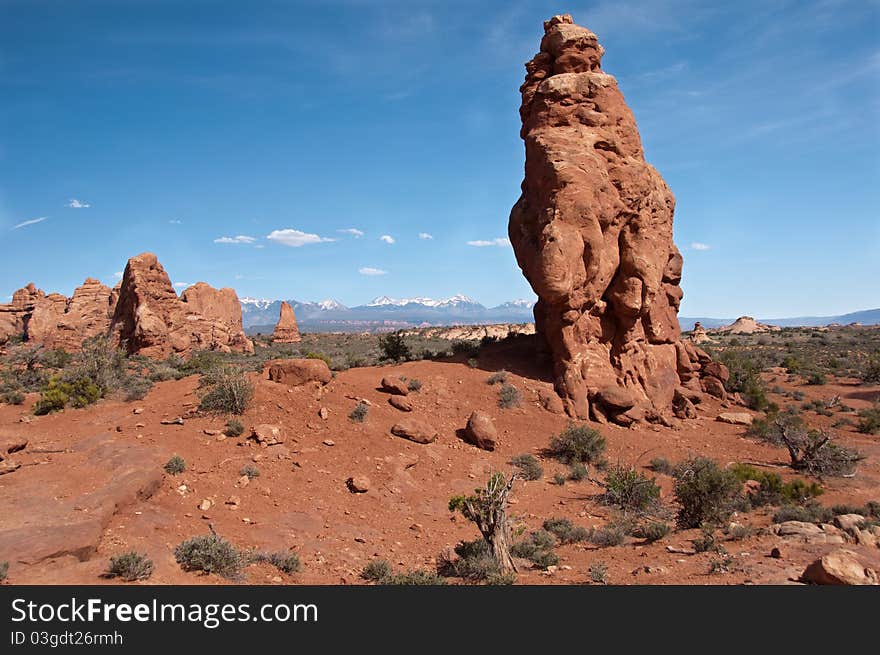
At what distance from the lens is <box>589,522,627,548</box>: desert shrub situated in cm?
880

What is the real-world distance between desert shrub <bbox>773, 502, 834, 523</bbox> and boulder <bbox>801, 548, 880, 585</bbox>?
3.25m

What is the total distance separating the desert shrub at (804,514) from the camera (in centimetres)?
934

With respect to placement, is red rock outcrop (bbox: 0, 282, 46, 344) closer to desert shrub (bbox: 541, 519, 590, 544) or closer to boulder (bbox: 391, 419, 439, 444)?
boulder (bbox: 391, 419, 439, 444)

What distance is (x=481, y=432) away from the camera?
1377 centimetres

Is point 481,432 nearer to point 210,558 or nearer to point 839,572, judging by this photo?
point 210,558

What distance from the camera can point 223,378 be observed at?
515 inches

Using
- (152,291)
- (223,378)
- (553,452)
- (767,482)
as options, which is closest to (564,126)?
(553,452)

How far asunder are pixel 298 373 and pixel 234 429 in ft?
Result: 9.29

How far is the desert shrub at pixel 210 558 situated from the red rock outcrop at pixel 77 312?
33.4 meters

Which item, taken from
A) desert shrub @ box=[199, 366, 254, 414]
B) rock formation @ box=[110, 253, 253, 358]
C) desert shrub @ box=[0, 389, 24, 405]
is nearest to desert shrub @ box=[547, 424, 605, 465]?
desert shrub @ box=[199, 366, 254, 414]

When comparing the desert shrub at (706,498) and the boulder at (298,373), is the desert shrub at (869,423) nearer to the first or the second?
the desert shrub at (706,498)

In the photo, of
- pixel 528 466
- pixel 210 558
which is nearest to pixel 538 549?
pixel 528 466

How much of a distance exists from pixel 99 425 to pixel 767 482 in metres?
15.3

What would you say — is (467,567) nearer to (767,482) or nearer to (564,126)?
(767,482)
